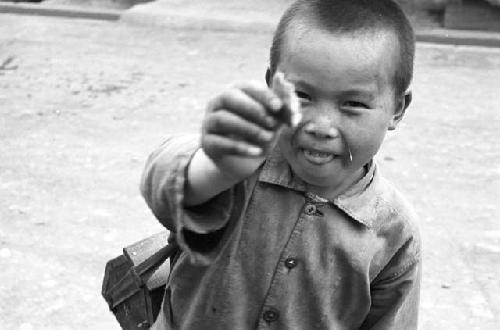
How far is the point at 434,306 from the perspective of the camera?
2865 millimetres

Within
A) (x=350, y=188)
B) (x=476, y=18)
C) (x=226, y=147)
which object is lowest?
(x=476, y=18)

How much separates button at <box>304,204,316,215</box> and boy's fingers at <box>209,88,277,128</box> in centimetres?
47

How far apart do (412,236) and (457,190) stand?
82.3 inches

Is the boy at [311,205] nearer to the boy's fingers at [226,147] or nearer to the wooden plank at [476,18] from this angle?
the boy's fingers at [226,147]

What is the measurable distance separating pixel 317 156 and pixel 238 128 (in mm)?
329

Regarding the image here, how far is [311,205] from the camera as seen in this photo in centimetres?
157

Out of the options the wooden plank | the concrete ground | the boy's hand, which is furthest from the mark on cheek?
the wooden plank

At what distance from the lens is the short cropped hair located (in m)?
1.43

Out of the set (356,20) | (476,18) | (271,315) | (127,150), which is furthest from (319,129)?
(476,18)

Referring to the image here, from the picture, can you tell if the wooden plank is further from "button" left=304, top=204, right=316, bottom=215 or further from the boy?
"button" left=304, top=204, right=316, bottom=215

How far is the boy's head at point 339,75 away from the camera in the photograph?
4.59 feet

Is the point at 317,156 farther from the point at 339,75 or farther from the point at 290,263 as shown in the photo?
the point at 290,263

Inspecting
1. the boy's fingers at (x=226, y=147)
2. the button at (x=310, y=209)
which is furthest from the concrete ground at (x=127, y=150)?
the boy's fingers at (x=226, y=147)

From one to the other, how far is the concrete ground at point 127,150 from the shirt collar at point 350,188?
1270mm
